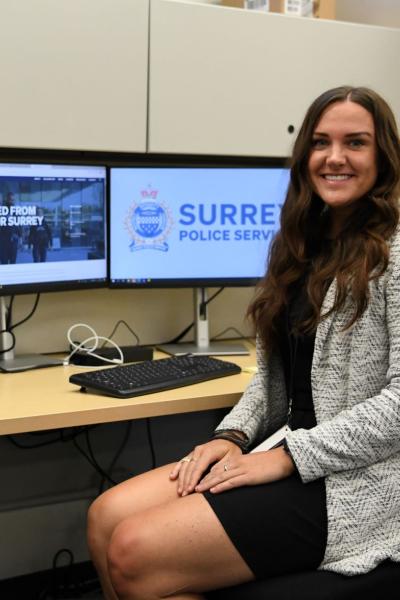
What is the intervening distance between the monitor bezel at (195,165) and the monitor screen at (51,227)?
0.14 feet

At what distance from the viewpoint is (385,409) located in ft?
4.57

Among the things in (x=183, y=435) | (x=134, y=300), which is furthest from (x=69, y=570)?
(x=134, y=300)

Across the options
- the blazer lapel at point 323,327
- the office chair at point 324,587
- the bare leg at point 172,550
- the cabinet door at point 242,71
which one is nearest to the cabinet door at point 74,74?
the cabinet door at point 242,71

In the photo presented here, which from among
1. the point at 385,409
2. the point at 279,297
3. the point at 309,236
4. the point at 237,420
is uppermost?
the point at 309,236

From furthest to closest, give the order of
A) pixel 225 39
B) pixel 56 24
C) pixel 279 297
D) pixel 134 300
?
pixel 134 300 < pixel 225 39 < pixel 56 24 < pixel 279 297

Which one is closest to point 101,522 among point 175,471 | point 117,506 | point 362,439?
point 117,506

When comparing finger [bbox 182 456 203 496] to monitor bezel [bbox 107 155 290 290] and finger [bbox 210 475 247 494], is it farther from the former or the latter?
monitor bezel [bbox 107 155 290 290]

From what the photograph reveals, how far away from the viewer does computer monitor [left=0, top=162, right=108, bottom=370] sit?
6.53ft

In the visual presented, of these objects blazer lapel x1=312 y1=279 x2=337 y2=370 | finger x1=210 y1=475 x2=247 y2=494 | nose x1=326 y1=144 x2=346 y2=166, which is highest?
nose x1=326 y1=144 x2=346 y2=166

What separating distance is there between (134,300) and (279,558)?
1.11 m

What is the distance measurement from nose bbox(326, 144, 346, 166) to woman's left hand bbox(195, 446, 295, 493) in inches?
23.0

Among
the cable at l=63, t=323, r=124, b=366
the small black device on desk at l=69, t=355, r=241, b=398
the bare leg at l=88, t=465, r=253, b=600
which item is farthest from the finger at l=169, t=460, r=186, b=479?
the cable at l=63, t=323, r=124, b=366

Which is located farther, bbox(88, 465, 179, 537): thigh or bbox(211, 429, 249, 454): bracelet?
bbox(211, 429, 249, 454): bracelet

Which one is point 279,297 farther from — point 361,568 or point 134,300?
point 134,300
